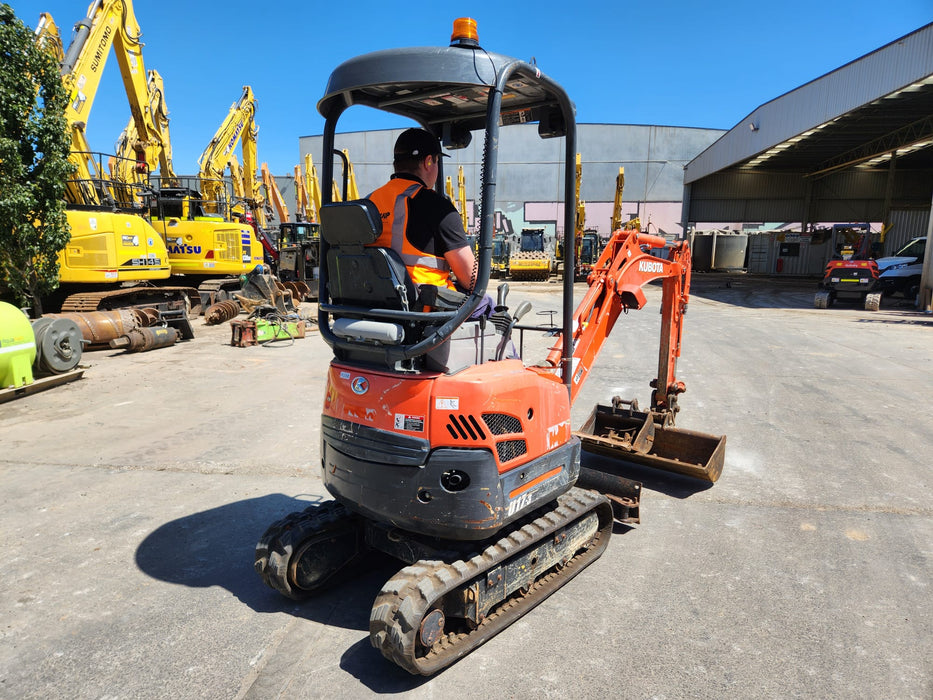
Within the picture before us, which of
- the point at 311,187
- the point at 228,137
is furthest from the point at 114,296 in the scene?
the point at 311,187

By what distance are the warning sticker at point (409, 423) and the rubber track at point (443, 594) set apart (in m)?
0.67

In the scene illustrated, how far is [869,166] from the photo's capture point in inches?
1352

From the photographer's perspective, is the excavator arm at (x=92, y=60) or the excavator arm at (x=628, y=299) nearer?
the excavator arm at (x=628, y=299)

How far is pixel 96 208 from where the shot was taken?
36.8 ft

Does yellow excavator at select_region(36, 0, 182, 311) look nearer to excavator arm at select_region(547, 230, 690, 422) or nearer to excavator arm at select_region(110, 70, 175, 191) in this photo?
excavator arm at select_region(110, 70, 175, 191)

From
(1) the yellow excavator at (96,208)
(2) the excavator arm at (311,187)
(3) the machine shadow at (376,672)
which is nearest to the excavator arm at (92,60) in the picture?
(1) the yellow excavator at (96,208)

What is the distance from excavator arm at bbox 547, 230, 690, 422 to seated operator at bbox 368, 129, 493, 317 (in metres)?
1.43

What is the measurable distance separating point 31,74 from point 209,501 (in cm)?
946

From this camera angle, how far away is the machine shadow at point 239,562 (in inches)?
129

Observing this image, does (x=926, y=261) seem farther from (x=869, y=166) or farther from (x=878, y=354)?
(x=869, y=166)

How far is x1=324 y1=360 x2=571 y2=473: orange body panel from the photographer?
275 centimetres

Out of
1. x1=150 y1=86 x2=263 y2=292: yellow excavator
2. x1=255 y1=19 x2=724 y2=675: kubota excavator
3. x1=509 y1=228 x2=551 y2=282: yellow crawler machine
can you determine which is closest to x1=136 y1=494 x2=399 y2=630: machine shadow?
x1=255 y1=19 x2=724 y2=675: kubota excavator

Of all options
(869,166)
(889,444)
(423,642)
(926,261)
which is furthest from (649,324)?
(869,166)

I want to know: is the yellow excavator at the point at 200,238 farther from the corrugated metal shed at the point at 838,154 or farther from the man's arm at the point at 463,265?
the corrugated metal shed at the point at 838,154
